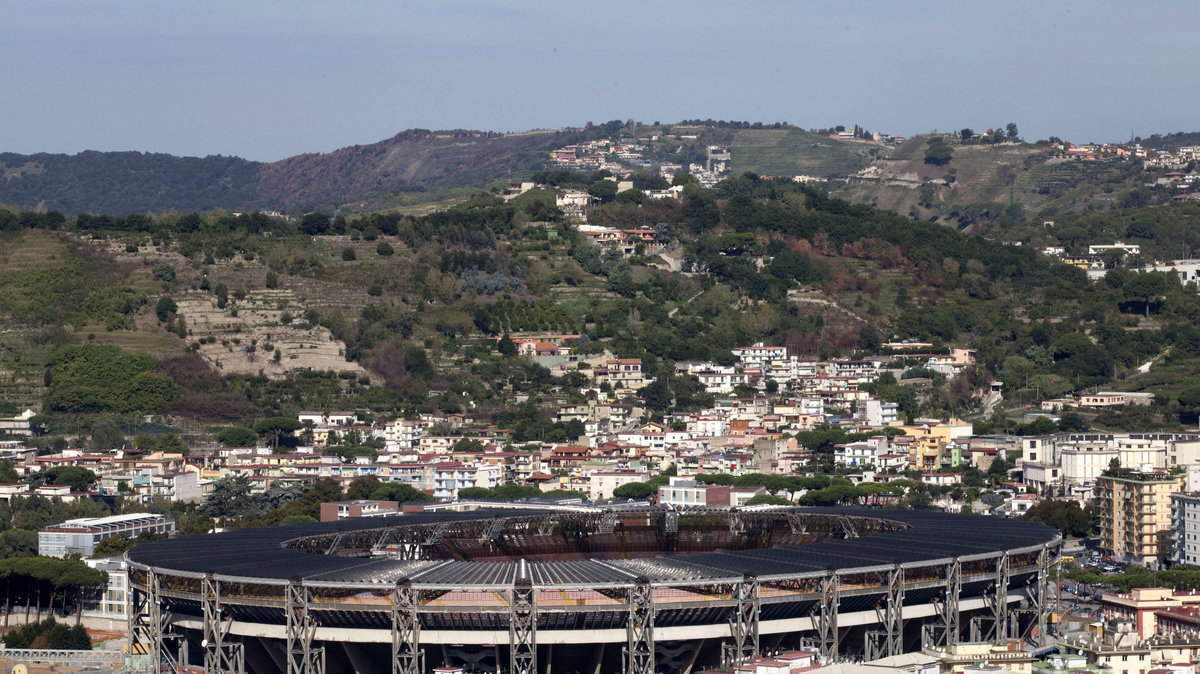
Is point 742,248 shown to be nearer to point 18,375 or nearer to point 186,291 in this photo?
point 186,291

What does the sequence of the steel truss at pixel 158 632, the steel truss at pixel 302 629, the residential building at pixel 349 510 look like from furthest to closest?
Result: the residential building at pixel 349 510, the steel truss at pixel 158 632, the steel truss at pixel 302 629

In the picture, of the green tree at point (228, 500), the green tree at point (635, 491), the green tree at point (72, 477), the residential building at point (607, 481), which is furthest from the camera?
the residential building at point (607, 481)

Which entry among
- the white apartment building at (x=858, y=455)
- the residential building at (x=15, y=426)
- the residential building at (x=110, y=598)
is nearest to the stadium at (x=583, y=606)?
the residential building at (x=110, y=598)

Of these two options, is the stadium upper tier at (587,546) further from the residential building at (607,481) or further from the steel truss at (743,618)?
the residential building at (607,481)

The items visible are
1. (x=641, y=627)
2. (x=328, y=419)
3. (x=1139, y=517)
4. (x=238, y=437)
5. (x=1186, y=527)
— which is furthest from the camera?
(x=328, y=419)

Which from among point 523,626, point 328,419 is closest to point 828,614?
point 523,626

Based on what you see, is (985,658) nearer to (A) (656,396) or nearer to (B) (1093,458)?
(B) (1093,458)

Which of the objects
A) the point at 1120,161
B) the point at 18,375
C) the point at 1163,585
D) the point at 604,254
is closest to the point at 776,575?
the point at 1163,585
